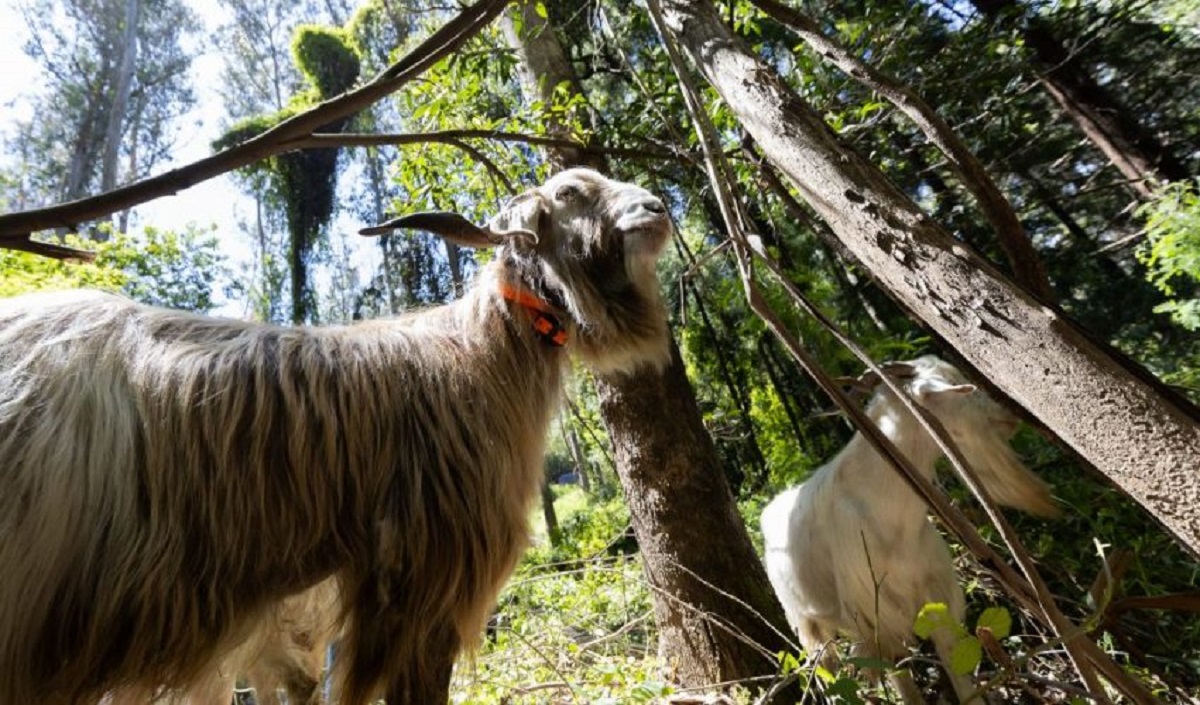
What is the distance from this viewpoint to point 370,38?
20.4 m

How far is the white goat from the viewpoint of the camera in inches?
122

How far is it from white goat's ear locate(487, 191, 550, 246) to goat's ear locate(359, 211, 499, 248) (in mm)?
288

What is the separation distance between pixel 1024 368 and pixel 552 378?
1507 millimetres

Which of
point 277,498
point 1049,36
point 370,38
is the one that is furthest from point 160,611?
point 370,38

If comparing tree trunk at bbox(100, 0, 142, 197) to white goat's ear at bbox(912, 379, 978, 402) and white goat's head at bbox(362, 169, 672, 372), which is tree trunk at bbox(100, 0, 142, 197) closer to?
white goat's head at bbox(362, 169, 672, 372)

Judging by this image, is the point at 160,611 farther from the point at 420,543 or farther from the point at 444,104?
the point at 444,104

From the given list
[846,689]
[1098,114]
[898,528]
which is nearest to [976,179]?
[846,689]

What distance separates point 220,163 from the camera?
1.69 m

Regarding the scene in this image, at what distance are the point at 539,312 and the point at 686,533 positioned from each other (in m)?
1.56

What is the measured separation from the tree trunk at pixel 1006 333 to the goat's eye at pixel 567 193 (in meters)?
0.88

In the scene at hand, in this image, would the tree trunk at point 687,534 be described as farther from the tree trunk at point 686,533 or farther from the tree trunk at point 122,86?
the tree trunk at point 122,86

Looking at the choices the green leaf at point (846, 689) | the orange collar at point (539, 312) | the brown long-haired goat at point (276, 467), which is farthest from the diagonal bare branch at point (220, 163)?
the green leaf at point (846, 689)

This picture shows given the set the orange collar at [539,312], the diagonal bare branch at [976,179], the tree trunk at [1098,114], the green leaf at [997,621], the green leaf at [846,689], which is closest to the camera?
Result: the green leaf at [997,621]

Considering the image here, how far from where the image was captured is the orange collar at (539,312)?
2.28 m
